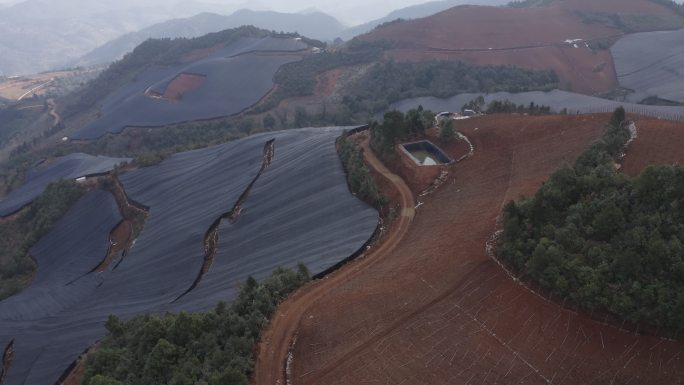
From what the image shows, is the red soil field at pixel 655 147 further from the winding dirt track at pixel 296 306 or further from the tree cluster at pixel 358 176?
the tree cluster at pixel 358 176

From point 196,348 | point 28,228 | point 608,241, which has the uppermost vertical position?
point 608,241

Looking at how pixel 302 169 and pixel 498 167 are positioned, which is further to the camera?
pixel 302 169

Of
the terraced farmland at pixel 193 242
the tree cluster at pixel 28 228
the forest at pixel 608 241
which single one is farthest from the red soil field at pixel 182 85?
the forest at pixel 608 241

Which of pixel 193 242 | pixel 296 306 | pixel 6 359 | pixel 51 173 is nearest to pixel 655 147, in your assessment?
pixel 296 306

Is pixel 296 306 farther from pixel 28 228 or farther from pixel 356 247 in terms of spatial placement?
pixel 28 228

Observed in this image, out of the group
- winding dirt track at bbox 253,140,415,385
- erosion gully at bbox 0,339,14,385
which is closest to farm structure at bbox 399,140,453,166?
winding dirt track at bbox 253,140,415,385

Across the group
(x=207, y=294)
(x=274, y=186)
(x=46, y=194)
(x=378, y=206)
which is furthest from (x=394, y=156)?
(x=46, y=194)

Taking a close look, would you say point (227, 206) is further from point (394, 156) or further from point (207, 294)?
point (394, 156)

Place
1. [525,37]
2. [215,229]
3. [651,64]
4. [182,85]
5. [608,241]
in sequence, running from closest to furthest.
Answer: [608,241], [215,229], [651,64], [182,85], [525,37]
